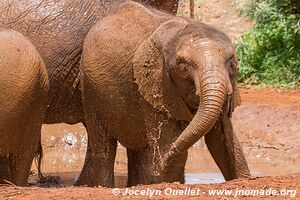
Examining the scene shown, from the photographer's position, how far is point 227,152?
840 centimetres

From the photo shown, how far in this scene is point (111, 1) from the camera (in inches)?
403

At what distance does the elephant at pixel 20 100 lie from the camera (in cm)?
872

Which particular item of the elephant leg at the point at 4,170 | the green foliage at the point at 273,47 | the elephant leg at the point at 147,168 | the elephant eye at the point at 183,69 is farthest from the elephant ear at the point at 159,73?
the green foliage at the point at 273,47

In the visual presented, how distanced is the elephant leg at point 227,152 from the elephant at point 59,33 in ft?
6.66

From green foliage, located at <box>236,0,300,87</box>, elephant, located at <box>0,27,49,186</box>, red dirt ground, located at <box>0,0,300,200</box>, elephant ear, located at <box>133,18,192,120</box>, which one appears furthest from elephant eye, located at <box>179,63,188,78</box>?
green foliage, located at <box>236,0,300,87</box>

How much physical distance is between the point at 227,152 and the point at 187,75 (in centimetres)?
82

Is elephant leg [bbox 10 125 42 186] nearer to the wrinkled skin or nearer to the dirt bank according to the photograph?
the wrinkled skin

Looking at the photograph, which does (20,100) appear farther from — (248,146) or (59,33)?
(248,146)

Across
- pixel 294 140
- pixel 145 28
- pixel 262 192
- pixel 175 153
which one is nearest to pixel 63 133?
pixel 294 140

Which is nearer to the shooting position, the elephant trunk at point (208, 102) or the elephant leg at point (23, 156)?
the elephant trunk at point (208, 102)

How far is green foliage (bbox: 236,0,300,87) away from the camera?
1588 centimetres

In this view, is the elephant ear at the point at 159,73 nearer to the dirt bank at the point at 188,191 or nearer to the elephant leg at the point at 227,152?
the elephant leg at the point at 227,152

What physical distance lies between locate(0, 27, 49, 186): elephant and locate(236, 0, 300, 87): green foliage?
7.13m

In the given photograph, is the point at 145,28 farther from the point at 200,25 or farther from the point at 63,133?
the point at 63,133
